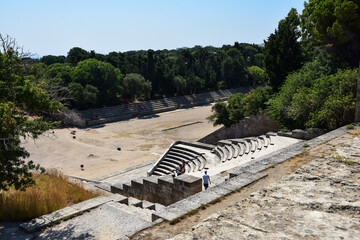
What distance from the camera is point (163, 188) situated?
1134 centimetres

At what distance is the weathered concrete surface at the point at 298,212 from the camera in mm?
4715

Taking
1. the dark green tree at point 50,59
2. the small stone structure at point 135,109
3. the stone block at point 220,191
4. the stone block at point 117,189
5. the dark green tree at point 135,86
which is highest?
the dark green tree at point 50,59

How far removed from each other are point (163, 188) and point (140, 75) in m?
35.6

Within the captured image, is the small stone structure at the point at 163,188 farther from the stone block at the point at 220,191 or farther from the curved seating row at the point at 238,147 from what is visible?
the curved seating row at the point at 238,147

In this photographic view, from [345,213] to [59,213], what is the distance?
6.73m

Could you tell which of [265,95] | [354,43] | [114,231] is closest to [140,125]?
[265,95]

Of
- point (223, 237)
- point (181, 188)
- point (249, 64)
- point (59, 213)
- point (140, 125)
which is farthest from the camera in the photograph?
point (249, 64)

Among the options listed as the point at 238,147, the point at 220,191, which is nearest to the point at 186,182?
the point at 220,191

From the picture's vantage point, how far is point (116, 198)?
8.91m

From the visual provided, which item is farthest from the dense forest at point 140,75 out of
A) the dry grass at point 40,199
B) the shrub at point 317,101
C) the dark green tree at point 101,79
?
the dry grass at point 40,199

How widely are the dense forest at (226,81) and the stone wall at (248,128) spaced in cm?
60

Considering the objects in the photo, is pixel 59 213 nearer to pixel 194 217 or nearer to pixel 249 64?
pixel 194 217

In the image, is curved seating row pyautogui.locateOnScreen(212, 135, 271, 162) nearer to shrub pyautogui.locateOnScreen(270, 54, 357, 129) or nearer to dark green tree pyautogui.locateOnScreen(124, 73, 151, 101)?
shrub pyautogui.locateOnScreen(270, 54, 357, 129)

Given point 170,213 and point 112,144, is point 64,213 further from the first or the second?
point 112,144
